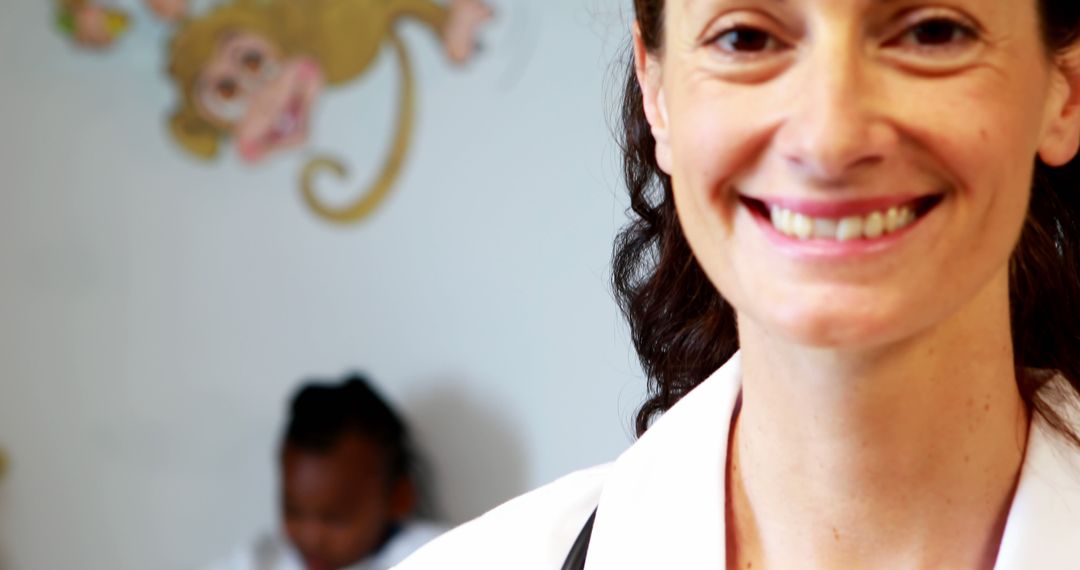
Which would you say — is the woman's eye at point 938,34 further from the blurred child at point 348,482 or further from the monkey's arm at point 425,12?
the blurred child at point 348,482

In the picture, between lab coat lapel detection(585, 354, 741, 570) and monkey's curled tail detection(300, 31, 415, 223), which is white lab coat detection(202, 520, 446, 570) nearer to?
monkey's curled tail detection(300, 31, 415, 223)

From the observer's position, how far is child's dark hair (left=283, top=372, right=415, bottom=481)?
2408 mm

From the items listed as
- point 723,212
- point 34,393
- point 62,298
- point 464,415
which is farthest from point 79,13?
point 723,212

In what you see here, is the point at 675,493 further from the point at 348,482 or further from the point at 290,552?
the point at 290,552

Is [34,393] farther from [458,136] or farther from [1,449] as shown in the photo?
[458,136]

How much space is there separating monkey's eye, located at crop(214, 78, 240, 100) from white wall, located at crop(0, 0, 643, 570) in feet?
0.34

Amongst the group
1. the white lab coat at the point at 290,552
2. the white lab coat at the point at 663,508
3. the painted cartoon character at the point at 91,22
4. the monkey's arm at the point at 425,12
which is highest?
the painted cartoon character at the point at 91,22

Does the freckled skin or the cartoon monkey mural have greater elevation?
the cartoon monkey mural

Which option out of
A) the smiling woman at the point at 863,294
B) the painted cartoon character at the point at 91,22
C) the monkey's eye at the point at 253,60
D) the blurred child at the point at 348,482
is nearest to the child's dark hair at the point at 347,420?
the blurred child at the point at 348,482

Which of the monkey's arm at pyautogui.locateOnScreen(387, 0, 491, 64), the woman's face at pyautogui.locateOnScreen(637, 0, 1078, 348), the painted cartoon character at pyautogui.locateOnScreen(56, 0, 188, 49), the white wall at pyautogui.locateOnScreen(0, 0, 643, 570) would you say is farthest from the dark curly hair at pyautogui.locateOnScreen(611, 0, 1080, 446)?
the painted cartoon character at pyautogui.locateOnScreen(56, 0, 188, 49)

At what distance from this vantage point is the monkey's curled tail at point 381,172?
2357mm

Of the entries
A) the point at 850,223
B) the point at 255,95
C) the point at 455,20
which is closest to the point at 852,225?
the point at 850,223

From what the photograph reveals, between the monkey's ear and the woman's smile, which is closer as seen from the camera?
the woman's smile

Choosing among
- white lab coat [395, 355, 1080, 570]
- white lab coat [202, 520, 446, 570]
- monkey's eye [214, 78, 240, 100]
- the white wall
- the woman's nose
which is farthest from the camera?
monkey's eye [214, 78, 240, 100]
